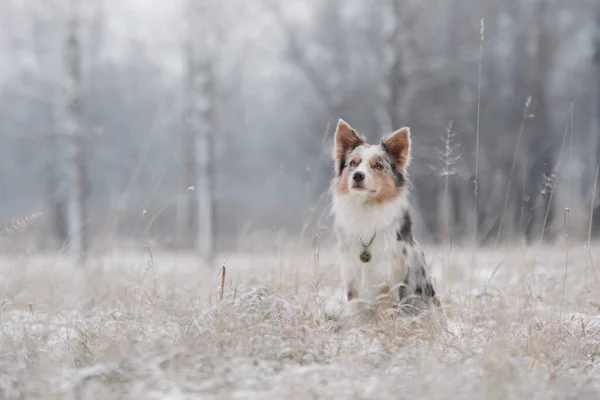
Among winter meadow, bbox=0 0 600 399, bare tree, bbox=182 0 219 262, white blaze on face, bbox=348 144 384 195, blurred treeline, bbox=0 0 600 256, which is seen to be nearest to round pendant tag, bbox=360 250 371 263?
winter meadow, bbox=0 0 600 399

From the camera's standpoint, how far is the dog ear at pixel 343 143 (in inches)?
178

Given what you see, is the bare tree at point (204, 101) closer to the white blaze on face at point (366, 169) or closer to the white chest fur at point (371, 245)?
the white blaze on face at point (366, 169)

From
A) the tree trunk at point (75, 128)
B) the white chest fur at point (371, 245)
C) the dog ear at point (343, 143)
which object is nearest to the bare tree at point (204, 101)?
the tree trunk at point (75, 128)

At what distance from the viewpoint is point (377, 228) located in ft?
13.8

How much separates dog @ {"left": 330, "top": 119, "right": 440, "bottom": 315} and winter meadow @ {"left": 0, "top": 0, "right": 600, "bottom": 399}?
22cm

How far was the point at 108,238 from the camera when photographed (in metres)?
5.27

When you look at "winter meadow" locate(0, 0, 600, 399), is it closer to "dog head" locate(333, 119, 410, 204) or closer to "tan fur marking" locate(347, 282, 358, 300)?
"tan fur marking" locate(347, 282, 358, 300)

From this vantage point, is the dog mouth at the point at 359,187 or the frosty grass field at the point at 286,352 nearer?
the frosty grass field at the point at 286,352

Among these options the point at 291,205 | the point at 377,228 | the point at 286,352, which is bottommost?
the point at 291,205

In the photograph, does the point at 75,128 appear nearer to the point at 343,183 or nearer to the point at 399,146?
the point at 343,183

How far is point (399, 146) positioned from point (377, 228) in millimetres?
693

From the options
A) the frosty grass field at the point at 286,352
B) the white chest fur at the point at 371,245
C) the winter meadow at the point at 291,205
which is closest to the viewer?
the frosty grass field at the point at 286,352

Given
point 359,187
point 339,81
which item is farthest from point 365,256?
point 339,81

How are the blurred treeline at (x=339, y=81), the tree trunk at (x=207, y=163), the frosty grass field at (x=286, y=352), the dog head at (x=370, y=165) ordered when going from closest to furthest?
the frosty grass field at (x=286, y=352), the dog head at (x=370, y=165), the blurred treeline at (x=339, y=81), the tree trunk at (x=207, y=163)
